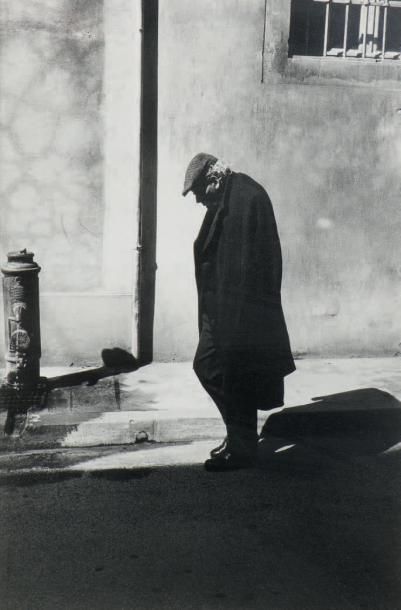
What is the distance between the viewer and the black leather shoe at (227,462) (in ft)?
18.0

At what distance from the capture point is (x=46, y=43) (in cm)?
708

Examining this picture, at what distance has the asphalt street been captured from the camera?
155 inches

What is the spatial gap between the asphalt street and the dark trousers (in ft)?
0.73

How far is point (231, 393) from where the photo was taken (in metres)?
5.42

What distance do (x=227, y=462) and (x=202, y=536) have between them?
998mm

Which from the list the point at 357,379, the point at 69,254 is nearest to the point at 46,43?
the point at 69,254

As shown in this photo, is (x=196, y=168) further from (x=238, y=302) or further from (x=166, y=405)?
(x=166, y=405)

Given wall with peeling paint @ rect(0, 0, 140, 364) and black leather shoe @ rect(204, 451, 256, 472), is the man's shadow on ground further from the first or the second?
wall with peeling paint @ rect(0, 0, 140, 364)

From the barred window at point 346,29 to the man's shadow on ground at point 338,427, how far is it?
3.17 metres

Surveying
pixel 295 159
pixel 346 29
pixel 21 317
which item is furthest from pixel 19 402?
pixel 346 29

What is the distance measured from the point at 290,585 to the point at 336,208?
174 inches

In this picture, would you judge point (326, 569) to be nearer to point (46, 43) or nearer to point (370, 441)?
point (370, 441)

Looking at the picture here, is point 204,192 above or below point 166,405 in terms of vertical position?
above

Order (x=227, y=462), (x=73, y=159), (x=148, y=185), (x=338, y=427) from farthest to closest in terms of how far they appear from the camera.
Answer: (x=148, y=185) → (x=73, y=159) → (x=338, y=427) → (x=227, y=462)
